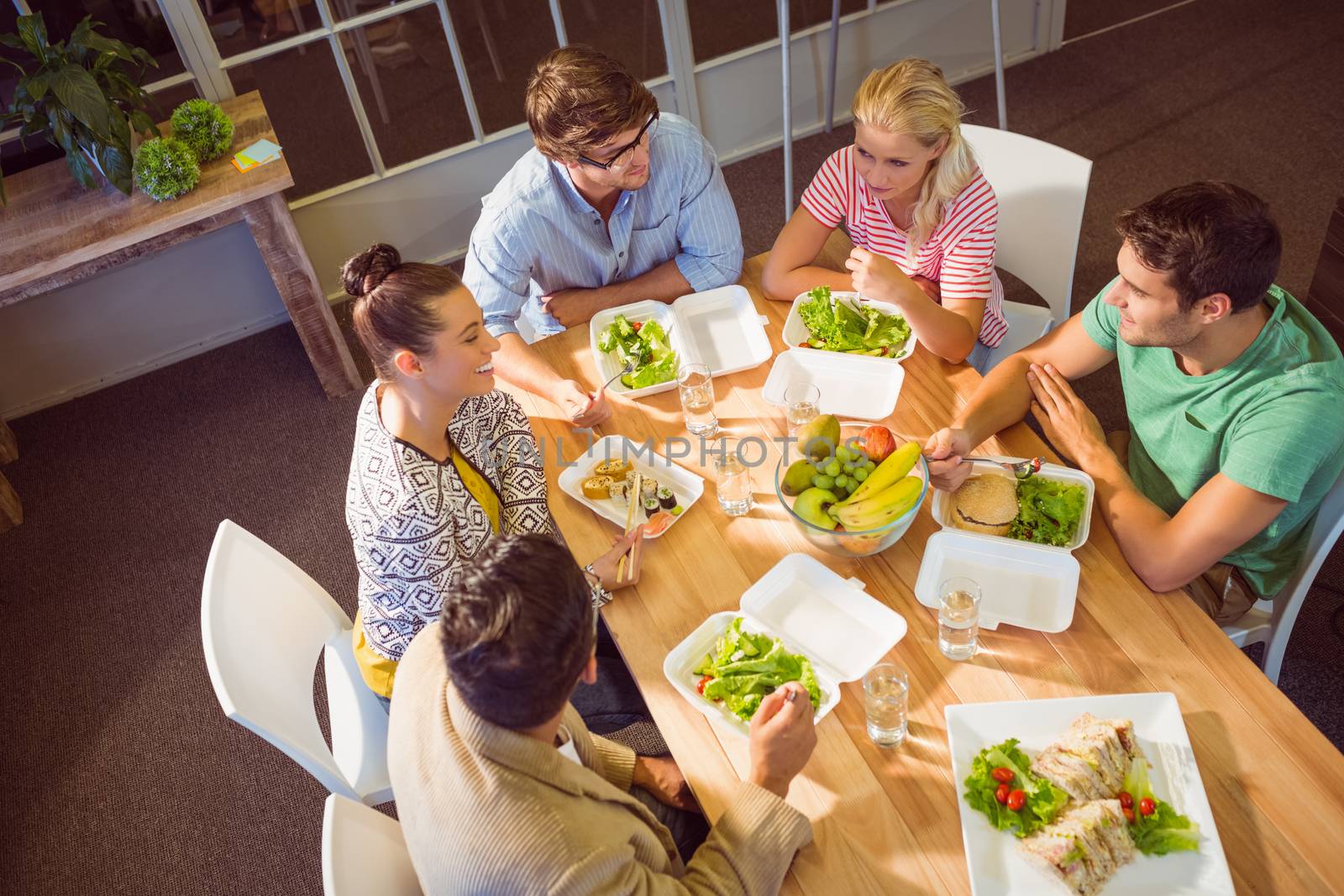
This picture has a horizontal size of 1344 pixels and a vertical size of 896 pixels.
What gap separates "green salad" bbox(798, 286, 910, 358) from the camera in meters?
2.12

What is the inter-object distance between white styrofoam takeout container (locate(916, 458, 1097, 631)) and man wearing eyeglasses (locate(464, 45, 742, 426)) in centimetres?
88

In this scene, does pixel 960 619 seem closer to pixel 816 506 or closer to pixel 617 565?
pixel 816 506

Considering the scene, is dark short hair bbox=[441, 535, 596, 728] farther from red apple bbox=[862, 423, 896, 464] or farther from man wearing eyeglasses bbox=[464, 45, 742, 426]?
man wearing eyeglasses bbox=[464, 45, 742, 426]

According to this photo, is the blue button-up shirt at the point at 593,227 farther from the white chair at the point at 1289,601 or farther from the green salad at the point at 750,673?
the white chair at the point at 1289,601

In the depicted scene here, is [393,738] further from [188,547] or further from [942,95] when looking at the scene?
[188,547]

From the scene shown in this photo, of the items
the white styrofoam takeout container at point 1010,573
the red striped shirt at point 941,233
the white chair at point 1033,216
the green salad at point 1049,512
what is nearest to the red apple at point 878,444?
the white styrofoam takeout container at point 1010,573

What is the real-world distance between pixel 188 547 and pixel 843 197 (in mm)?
2235

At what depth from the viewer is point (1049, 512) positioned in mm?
1741

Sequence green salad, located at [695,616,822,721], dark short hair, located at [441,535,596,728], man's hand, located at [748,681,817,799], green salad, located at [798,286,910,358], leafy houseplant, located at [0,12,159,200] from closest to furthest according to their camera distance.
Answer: dark short hair, located at [441,535,596,728]
man's hand, located at [748,681,817,799]
green salad, located at [695,616,822,721]
green salad, located at [798,286,910,358]
leafy houseplant, located at [0,12,159,200]

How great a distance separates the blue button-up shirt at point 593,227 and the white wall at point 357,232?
162 cm

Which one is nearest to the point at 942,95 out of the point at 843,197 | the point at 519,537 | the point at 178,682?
the point at 843,197

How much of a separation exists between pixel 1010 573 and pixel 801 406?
0.50m

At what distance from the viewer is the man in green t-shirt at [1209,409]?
1.62 meters

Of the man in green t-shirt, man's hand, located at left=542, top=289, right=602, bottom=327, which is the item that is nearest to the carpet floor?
the man in green t-shirt
